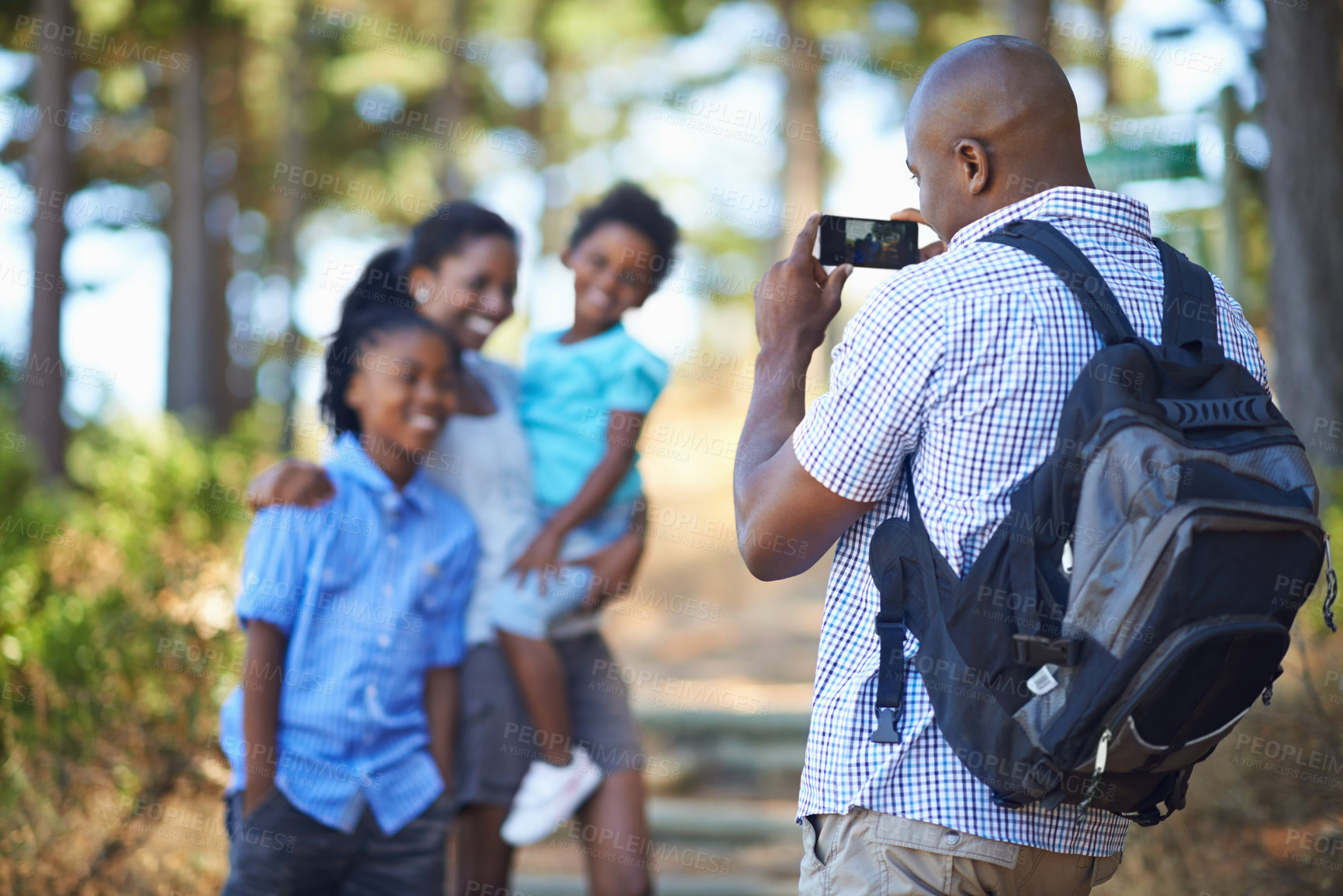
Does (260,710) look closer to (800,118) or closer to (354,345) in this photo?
(354,345)

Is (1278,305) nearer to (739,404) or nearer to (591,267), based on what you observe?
(591,267)

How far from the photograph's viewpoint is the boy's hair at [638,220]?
3760mm

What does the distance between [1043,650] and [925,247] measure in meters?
0.95

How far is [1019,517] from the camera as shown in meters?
1.62

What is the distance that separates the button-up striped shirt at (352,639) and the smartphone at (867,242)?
1.51m

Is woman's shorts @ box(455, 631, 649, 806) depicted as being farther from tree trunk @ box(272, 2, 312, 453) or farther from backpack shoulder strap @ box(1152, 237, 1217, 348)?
tree trunk @ box(272, 2, 312, 453)

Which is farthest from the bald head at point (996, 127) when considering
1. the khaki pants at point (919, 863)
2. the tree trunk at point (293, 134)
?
the tree trunk at point (293, 134)

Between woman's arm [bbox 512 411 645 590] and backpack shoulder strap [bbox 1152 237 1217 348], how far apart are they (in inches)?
74.3

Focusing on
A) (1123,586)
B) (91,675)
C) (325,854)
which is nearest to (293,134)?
(91,675)

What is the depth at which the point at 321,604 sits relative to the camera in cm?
291

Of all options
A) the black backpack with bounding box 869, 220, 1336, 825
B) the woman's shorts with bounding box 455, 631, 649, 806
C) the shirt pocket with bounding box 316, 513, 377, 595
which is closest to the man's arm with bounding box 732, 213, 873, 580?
the black backpack with bounding box 869, 220, 1336, 825

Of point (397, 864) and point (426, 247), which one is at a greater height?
point (426, 247)

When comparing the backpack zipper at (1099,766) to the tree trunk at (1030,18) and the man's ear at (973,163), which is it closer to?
the man's ear at (973,163)

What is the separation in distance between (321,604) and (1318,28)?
20.2ft
